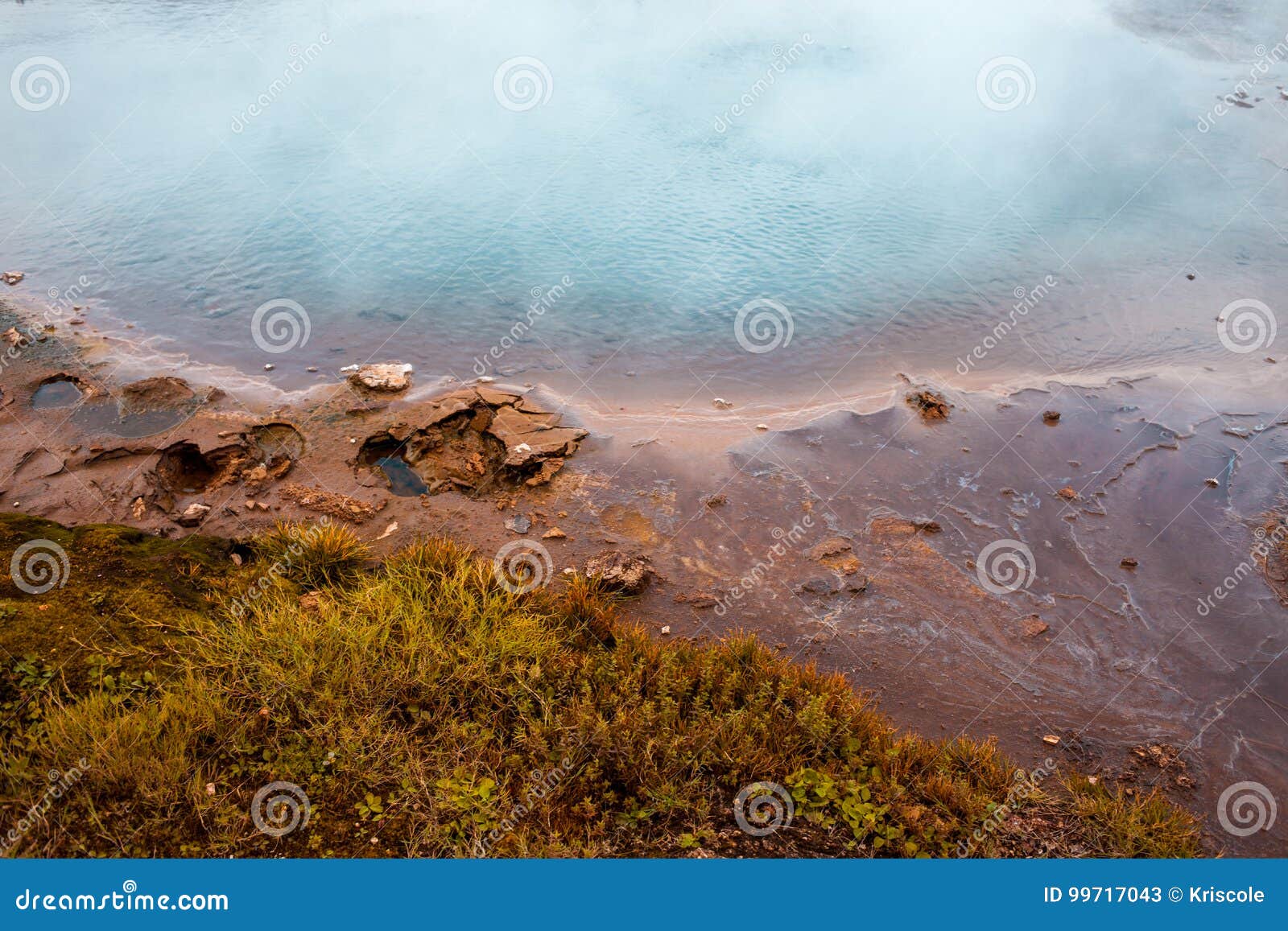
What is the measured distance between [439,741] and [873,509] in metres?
4.27

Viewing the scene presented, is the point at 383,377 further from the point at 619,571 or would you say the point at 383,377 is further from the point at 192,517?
the point at 619,571

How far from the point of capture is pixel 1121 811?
164 inches

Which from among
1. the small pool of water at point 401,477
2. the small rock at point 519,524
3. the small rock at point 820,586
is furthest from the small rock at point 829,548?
the small pool of water at point 401,477

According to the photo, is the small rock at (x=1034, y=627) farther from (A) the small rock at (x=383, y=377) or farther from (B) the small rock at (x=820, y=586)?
(A) the small rock at (x=383, y=377)

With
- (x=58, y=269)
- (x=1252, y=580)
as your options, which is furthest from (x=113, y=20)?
(x=1252, y=580)

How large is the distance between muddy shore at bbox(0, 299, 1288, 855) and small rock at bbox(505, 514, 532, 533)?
0.11 ft

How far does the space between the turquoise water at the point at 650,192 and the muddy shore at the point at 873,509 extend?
1.22 metres

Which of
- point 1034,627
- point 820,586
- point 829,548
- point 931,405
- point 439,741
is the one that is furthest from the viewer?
point 931,405

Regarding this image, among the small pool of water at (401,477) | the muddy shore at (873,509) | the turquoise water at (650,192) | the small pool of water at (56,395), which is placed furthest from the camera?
the turquoise water at (650,192)

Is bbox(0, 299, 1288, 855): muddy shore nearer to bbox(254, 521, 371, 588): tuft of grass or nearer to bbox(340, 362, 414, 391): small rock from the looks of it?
bbox(340, 362, 414, 391): small rock

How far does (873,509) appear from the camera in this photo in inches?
265

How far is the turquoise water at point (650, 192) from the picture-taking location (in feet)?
31.3

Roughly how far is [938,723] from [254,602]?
4734mm

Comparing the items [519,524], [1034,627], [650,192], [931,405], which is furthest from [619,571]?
[650,192]
